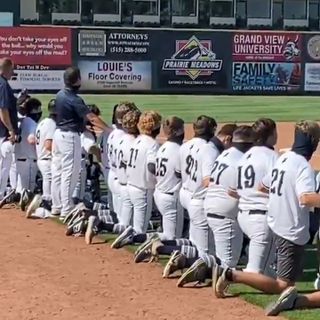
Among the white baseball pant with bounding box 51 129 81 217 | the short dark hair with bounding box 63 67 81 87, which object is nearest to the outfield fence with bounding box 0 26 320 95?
the white baseball pant with bounding box 51 129 81 217

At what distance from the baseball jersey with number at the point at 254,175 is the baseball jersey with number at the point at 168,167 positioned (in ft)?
4.78

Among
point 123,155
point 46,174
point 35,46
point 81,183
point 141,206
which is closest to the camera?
point 141,206

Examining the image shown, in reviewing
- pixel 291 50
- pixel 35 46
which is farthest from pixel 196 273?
pixel 291 50

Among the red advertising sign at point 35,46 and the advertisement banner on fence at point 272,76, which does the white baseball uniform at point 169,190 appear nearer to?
the red advertising sign at point 35,46

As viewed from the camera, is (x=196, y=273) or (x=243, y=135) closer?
(x=196, y=273)

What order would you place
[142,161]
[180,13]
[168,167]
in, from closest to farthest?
[168,167] < [142,161] < [180,13]

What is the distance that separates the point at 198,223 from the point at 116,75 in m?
27.7

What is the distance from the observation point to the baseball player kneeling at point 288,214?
7566 millimetres

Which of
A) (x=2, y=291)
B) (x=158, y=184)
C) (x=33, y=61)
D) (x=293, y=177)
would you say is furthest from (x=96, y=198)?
(x=33, y=61)

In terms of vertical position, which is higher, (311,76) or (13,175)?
(311,76)

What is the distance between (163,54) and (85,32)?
3.26 m

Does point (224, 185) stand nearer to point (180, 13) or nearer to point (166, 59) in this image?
Result: point (166, 59)

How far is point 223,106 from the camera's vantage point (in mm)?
32375

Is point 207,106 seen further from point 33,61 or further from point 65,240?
point 65,240
